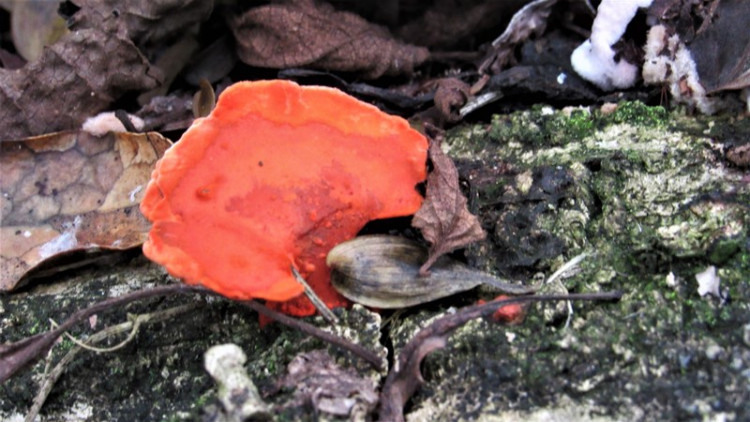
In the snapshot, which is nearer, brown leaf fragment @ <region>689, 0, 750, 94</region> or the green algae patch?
the green algae patch

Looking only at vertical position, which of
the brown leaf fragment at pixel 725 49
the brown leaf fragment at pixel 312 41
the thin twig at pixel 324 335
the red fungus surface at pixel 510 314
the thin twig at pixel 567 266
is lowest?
the thin twig at pixel 324 335

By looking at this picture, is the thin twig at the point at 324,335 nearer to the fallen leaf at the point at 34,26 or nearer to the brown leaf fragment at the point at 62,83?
the brown leaf fragment at the point at 62,83

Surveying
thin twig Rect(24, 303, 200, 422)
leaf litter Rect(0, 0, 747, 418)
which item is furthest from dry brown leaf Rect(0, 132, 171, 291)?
thin twig Rect(24, 303, 200, 422)

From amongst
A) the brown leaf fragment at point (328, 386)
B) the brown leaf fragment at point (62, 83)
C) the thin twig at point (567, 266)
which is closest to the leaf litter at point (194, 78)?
the brown leaf fragment at point (62, 83)

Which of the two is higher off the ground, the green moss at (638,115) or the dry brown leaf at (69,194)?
the green moss at (638,115)

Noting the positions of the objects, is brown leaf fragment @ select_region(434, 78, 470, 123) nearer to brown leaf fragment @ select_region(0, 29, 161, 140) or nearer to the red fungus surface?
the red fungus surface

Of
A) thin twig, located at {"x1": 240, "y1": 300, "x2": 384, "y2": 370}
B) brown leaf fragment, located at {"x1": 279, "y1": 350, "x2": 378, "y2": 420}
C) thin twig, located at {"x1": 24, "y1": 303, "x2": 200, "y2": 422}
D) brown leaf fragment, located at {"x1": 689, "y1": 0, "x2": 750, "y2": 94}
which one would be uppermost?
brown leaf fragment, located at {"x1": 689, "y1": 0, "x2": 750, "y2": 94}

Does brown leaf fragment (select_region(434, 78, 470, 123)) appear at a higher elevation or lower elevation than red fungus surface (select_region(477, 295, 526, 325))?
higher

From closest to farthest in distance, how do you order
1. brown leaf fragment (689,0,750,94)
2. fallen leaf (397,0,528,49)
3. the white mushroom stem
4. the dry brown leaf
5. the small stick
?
1. the small stick
2. brown leaf fragment (689,0,750,94)
3. the dry brown leaf
4. the white mushroom stem
5. fallen leaf (397,0,528,49)
